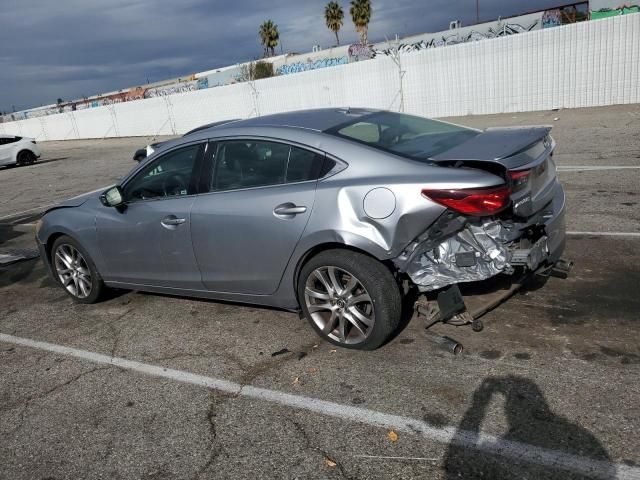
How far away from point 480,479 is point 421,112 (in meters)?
20.6

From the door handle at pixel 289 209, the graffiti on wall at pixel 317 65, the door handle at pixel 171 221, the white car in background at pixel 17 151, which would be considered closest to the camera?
the door handle at pixel 289 209

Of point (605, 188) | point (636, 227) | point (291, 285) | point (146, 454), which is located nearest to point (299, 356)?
point (291, 285)

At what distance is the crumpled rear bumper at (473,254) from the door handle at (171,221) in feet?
6.05

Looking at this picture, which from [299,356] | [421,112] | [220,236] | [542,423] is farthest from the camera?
[421,112]

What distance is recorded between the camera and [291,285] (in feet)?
13.5

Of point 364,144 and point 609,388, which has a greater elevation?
point 364,144

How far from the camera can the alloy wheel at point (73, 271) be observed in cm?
555

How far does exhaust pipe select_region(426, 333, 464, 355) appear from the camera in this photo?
379cm

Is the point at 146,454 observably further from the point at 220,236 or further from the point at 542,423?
the point at 542,423

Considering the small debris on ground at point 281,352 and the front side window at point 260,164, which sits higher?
the front side window at point 260,164

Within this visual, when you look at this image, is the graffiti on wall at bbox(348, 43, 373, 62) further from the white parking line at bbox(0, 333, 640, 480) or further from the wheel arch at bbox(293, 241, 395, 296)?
the white parking line at bbox(0, 333, 640, 480)

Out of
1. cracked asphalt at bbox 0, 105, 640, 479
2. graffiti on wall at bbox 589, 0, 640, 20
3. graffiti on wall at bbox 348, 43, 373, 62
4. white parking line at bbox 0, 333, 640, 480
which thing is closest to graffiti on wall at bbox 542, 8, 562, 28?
graffiti on wall at bbox 589, 0, 640, 20

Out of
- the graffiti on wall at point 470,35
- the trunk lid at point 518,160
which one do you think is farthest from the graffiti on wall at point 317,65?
the trunk lid at point 518,160

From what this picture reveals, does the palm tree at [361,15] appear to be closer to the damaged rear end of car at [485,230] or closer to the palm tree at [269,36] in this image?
the palm tree at [269,36]
